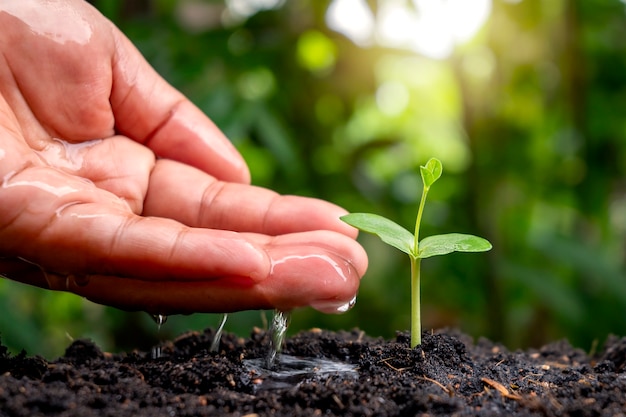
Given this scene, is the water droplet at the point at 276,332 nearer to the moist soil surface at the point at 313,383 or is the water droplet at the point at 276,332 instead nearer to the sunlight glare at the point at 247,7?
the moist soil surface at the point at 313,383

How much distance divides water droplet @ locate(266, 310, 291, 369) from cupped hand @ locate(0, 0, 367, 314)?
4 centimetres

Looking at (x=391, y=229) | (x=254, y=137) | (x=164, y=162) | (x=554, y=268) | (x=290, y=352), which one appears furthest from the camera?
(x=554, y=268)

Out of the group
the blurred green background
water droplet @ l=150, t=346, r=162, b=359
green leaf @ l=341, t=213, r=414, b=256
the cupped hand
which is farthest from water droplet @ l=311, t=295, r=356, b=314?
the blurred green background

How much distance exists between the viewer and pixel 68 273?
0.90m

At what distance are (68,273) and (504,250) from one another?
1571 millimetres

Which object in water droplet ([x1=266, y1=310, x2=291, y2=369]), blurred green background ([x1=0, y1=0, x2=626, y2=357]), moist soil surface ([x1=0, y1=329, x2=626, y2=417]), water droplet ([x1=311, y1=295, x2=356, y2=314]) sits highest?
blurred green background ([x1=0, y1=0, x2=626, y2=357])

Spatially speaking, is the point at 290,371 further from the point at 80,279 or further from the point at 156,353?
the point at 80,279

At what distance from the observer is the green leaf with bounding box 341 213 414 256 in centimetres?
86

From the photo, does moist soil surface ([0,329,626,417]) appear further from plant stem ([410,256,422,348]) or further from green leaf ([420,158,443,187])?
green leaf ([420,158,443,187])

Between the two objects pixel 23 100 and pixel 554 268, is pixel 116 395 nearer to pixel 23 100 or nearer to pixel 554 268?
pixel 23 100

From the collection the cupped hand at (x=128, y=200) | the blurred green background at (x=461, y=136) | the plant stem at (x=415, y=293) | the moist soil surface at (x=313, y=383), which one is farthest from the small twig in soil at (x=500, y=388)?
the blurred green background at (x=461, y=136)

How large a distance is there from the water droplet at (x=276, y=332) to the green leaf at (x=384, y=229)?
0.19 m

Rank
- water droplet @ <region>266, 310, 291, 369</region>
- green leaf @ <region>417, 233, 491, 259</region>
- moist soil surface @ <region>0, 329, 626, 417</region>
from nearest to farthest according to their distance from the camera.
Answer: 1. moist soil surface @ <region>0, 329, 626, 417</region>
2. green leaf @ <region>417, 233, 491, 259</region>
3. water droplet @ <region>266, 310, 291, 369</region>

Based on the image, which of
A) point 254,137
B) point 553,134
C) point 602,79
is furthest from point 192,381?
point 553,134
